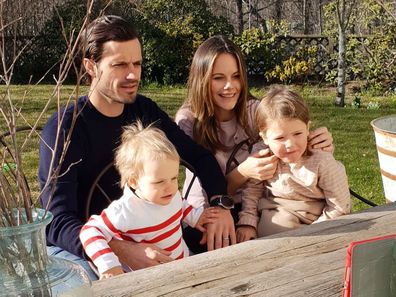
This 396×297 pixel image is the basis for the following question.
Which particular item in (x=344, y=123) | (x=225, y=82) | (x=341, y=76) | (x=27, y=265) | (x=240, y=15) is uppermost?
(x=240, y=15)

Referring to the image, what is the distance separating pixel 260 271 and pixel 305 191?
0.82 m

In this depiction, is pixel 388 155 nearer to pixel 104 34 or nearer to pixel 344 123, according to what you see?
pixel 104 34

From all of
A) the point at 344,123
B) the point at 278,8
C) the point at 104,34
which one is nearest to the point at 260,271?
the point at 104,34

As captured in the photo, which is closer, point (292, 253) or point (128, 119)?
point (292, 253)

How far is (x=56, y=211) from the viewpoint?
2.25 m

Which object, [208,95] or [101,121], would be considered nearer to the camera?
[101,121]

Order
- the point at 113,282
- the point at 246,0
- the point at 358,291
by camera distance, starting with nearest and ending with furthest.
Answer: the point at 358,291, the point at 113,282, the point at 246,0

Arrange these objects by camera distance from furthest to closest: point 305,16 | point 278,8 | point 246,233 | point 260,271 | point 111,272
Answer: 1. point 278,8
2. point 305,16
3. point 246,233
4. point 111,272
5. point 260,271

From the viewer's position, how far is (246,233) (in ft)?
8.45

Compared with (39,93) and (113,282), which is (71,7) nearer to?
(39,93)

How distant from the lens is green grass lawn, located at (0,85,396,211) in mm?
5316

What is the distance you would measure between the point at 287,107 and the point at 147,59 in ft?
28.4

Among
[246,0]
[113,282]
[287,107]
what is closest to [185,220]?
[287,107]

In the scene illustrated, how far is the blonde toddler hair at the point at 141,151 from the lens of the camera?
79.7 inches
